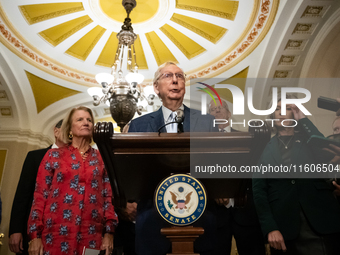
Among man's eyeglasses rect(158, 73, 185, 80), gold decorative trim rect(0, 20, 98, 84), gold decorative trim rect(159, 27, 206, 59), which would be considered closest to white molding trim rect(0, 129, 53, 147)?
gold decorative trim rect(0, 20, 98, 84)

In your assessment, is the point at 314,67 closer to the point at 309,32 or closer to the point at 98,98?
the point at 309,32

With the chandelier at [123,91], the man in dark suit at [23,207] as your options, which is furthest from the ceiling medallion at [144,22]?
the man in dark suit at [23,207]

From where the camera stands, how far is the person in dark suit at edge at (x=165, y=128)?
40.3 inches

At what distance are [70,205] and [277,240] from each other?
119 cm

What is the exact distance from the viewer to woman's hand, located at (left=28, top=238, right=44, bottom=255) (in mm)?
1729

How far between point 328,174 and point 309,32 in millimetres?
4207

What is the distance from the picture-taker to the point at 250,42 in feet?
20.3

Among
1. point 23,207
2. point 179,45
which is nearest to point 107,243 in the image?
point 23,207

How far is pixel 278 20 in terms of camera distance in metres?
5.34

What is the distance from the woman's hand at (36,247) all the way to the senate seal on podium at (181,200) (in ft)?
3.68

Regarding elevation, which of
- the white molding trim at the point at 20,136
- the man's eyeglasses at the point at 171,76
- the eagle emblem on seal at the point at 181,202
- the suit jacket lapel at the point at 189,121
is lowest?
the eagle emblem on seal at the point at 181,202

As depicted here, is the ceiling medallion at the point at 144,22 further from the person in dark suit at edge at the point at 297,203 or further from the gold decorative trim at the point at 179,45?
the person in dark suit at edge at the point at 297,203

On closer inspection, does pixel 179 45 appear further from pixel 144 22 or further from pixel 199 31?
Result: pixel 144 22

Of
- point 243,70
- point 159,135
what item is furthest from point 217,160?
point 243,70
